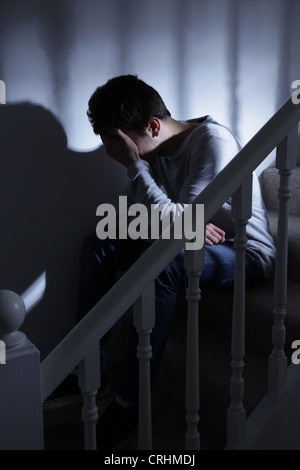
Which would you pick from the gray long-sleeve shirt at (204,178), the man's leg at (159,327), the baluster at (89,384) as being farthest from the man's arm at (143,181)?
the baluster at (89,384)

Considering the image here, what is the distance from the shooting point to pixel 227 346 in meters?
1.83

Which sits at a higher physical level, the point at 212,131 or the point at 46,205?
the point at 212,131

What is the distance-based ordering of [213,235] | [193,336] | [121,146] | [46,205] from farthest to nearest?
[46,205] < [121,146] < [213,235] < [193,336]

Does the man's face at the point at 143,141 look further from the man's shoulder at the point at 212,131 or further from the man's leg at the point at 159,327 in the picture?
the man's leg at the point at 159,327

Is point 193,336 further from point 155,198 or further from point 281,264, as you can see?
point 155,198

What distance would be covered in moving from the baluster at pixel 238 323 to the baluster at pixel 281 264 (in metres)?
0.10

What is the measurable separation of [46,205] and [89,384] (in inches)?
42.7

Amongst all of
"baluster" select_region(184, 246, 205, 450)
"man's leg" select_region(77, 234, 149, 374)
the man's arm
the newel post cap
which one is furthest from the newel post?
"man's leg" select_region(77, 234, 149, 374)

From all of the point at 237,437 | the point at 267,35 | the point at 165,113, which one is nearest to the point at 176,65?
the point at 165,113

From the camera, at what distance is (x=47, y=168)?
81.3 inches

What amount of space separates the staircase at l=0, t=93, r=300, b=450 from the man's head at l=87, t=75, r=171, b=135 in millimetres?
681

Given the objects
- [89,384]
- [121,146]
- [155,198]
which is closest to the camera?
[89,384]

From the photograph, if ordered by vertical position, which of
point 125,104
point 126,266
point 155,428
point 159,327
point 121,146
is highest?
point 125,104

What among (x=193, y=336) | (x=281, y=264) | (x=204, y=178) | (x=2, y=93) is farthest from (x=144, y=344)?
(x=2, y=93)
